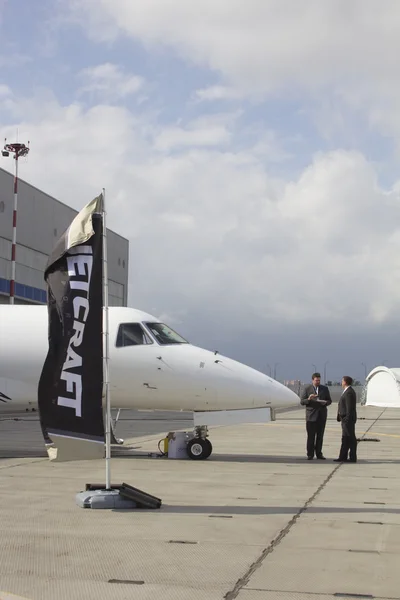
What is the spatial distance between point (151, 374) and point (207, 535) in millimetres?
8182

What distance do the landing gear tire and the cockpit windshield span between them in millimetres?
2221

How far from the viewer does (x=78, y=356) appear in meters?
10.5

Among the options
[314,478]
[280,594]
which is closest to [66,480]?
[314,478]

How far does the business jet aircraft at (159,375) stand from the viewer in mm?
16391

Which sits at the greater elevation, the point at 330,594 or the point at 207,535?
the point at 207,535

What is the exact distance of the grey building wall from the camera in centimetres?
4081

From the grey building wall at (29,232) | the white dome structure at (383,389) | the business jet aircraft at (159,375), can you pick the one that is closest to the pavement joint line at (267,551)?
the business jet aircraft at (159,375)

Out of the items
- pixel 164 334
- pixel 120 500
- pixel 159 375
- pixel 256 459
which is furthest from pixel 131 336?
pixel 120 500

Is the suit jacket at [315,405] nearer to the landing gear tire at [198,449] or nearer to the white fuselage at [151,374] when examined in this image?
the white fuselage at [151,374]

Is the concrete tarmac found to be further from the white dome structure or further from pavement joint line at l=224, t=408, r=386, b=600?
the white dome structure

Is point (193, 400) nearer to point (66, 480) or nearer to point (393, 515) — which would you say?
point (66, 480)

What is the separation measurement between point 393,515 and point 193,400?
706cm

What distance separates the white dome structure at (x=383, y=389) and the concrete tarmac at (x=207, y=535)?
161 feet

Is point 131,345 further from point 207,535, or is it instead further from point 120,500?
point 207,535
